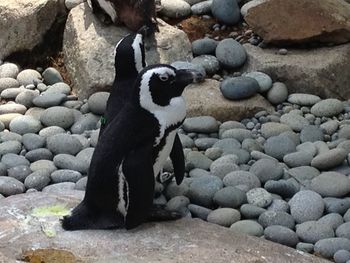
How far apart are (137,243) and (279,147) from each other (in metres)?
1.32

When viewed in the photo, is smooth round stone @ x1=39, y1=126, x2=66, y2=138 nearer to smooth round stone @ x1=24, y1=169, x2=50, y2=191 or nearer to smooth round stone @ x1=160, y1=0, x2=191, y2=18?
smooth round stone @ x1=24, y1=169, x2=50, y2=191

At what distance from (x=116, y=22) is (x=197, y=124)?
965mm

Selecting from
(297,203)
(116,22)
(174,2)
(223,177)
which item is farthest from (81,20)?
(297,203)

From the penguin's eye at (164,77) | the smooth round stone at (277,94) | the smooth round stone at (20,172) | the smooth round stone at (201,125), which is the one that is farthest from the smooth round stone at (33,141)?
the penguin's eye at (164,77)

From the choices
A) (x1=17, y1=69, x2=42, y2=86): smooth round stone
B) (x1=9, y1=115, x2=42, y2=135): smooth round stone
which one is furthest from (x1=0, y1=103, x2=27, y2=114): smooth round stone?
(x1=17, y1=69, x2=42, y2=86): smooth round stone

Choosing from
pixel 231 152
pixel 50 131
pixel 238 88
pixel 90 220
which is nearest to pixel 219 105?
pixel 238 88

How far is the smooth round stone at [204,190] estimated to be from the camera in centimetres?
378

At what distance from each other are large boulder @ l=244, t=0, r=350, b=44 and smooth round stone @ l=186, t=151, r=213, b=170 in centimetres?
121

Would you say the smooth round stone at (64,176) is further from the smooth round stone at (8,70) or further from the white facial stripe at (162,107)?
the smooth round stone at (8,70)

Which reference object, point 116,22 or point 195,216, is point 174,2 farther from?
point 195,216

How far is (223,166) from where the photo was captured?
13.3 ft

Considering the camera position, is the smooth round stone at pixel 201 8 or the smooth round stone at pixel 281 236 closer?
the smooth round stone at pixel 281 236

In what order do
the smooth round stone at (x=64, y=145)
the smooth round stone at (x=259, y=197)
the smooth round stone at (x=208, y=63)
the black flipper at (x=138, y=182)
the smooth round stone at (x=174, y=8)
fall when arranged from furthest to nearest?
Result: the smooth round stone at (x=174, y=8) → the smooth round stone at (x=208, y=63) → the smooth round stone at (x=64, y=145) → the smooth round stone at (x=259, y=197) → the black flipper at (x=138, y=182)

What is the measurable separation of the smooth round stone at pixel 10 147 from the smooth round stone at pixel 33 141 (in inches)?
1.4
